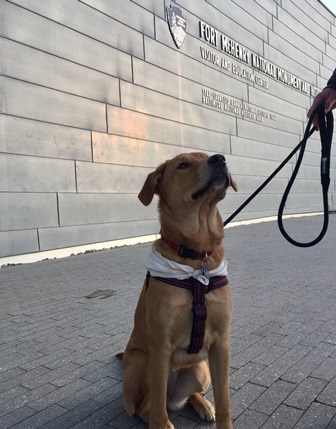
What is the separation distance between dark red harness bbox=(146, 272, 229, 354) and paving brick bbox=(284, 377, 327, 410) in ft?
2.97

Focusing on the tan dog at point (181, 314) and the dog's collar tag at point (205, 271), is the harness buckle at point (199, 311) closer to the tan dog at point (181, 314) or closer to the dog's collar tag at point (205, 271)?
the tan dog at point (181, 314)

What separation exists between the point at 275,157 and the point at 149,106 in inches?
280

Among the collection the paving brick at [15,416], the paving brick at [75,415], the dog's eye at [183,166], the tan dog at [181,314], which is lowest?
the paving brick at [75,415]

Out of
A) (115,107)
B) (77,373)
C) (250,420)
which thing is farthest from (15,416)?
(115,107)

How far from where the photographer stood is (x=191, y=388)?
2506 mm

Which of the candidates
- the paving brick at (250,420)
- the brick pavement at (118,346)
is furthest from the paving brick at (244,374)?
the paving brick at (250,420)

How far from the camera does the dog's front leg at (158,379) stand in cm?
220

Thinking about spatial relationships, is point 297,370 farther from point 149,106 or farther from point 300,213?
point 300,213

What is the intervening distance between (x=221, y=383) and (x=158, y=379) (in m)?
0.38

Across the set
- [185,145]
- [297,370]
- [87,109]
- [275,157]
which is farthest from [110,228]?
[275,157]

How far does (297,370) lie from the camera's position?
3113 mm

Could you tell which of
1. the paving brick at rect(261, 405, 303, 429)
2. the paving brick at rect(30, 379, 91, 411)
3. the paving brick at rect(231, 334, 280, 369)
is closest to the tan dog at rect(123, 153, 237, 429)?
the paving brick at rect(261, 405, 303, 429)

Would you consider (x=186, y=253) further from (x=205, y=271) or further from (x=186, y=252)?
(x=205, y=271)

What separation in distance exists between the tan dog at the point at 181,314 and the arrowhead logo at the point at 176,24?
374 inches
